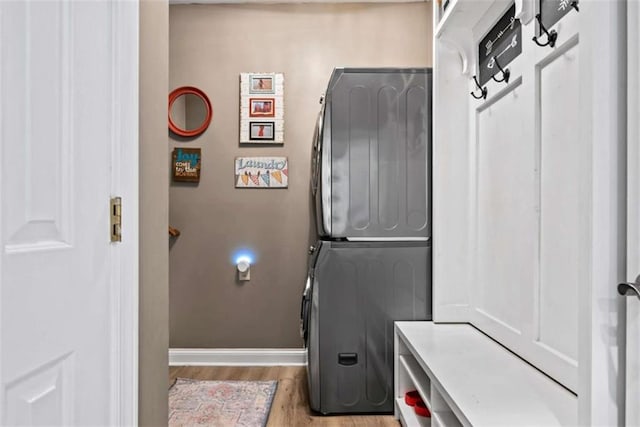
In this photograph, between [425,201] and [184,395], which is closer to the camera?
[425,201]

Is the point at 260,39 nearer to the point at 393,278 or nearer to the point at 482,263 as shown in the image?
the point at 393,278

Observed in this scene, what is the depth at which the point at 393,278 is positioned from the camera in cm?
255

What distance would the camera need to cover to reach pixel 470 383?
1570 mm

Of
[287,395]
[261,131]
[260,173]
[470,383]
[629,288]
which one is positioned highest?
[261,131]

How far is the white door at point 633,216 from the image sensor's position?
904mm

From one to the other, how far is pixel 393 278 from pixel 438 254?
0.27 meters

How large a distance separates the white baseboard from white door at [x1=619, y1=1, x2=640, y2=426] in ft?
8.56

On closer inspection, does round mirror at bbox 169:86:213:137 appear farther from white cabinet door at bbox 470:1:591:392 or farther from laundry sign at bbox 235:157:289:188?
white cabinet door at bbox 470:1:591:392

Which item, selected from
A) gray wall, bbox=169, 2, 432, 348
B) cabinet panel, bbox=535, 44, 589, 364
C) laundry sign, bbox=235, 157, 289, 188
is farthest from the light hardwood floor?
laundry sign, bbox=235, 157, 289, 188
